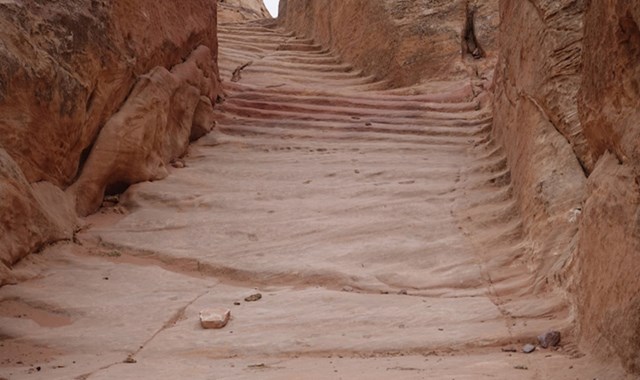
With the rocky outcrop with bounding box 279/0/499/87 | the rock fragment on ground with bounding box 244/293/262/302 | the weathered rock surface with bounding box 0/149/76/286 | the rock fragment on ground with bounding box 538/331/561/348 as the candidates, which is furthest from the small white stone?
the rocky outcrop with bounding box 279/0/499/87

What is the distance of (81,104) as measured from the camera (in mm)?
4211

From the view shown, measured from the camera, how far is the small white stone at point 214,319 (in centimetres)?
304

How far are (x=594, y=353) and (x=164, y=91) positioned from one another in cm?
347

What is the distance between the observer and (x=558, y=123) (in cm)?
383

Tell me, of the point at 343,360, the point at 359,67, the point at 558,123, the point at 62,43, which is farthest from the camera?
the point at 359,67

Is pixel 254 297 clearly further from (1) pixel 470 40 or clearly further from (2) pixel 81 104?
(1) pixel 470 40

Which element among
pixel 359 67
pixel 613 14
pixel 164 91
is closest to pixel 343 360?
pixel 613 14

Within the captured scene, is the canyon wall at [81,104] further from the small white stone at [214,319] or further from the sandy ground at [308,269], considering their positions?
the small white stone at [214,319]

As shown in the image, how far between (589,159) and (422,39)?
13.7ft

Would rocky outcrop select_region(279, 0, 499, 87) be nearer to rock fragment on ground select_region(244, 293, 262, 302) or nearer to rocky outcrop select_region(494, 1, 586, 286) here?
rocky outcrop select_region(494, 1, 586, 286)

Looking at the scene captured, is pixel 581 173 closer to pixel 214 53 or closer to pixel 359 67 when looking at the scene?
pixel 214 53

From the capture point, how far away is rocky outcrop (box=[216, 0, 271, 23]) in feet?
48.1

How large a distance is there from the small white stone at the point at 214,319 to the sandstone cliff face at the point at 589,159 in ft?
4.16

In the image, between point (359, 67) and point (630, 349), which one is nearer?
point (630, 349)
